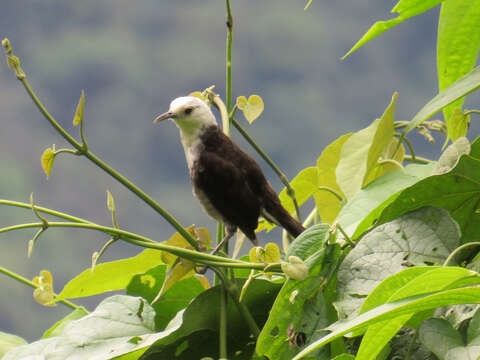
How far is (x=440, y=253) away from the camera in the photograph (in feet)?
2.19

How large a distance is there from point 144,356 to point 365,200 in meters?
0.30

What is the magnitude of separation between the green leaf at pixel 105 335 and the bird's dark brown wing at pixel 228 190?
22cm

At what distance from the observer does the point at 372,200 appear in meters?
0.76

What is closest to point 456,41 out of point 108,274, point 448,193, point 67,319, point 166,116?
point 448,193

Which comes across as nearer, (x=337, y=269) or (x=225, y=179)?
(x=337, y=269)

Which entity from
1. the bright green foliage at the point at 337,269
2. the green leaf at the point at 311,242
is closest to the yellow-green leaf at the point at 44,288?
the bright green foliage at the point at 337,269

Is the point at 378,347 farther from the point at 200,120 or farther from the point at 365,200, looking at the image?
the point at 200,120

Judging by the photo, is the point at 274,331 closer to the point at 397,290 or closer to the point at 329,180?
the point at 397,290

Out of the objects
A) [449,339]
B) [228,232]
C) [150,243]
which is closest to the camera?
[449,339]

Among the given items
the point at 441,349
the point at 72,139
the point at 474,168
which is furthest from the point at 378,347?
the point at 72,139

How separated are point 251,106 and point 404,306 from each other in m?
0.56

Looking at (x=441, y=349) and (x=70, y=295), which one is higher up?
(x=70, y=295)

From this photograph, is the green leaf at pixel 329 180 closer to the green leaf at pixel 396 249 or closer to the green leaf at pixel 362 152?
the green leaf at pixel 362 152

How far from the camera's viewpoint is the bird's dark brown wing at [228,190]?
3.22ft
